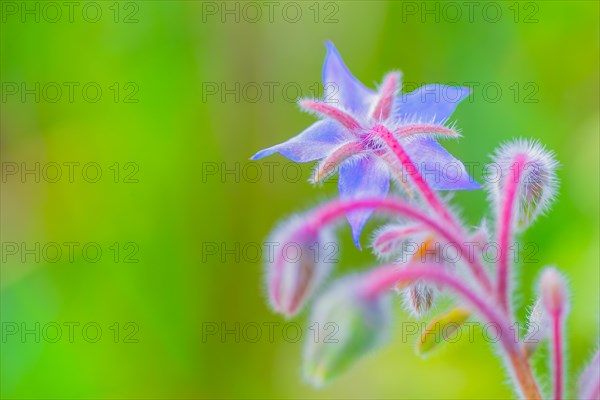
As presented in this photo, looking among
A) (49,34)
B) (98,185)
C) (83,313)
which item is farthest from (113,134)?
(83,313)

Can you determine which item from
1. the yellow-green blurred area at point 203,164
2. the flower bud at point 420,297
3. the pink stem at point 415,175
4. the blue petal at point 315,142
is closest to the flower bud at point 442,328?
the flower bud at point 420,297

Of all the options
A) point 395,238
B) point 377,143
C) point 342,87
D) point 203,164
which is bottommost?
point 395,238

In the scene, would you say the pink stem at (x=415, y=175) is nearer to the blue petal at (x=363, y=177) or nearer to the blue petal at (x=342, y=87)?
the blue petal at (x=363, y=177)

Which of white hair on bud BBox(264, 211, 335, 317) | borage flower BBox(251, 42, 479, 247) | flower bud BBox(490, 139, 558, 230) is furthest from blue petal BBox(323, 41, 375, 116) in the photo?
white hair on bud BBox(264, 211, 335, 317)

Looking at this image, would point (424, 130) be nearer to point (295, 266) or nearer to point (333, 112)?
point (333, 112)

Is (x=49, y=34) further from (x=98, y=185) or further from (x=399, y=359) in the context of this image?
(x=399, y=359)

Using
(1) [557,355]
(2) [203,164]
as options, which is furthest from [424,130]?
(2) [203,164]

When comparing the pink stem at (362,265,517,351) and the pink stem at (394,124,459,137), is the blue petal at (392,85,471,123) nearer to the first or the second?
the pink stem at (394,124,459,137)
